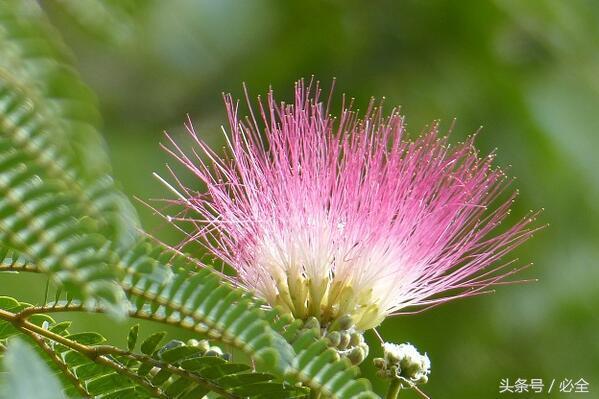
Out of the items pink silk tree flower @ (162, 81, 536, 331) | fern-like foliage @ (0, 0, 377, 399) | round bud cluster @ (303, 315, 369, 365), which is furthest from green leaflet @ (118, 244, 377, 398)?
pink silk tree flower @ (162, 81, 536, 331)

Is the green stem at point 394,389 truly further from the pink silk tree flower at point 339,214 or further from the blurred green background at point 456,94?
the blurred green background at point 456,94

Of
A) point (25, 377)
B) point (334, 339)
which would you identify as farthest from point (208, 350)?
point (25, 377)

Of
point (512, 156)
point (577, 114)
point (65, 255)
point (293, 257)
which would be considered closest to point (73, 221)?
point (65, 255)

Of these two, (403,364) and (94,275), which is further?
(403,364)

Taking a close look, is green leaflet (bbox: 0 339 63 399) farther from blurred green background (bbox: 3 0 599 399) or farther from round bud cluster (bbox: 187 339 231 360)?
blurred green background (bbox: 3 0 599 399)

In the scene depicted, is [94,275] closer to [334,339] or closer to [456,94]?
[334,339]

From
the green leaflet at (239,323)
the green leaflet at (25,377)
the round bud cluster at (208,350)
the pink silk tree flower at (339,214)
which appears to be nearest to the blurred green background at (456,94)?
the pink silk tree flower at (339,214)

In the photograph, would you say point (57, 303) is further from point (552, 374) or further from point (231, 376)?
point (552, 374)
